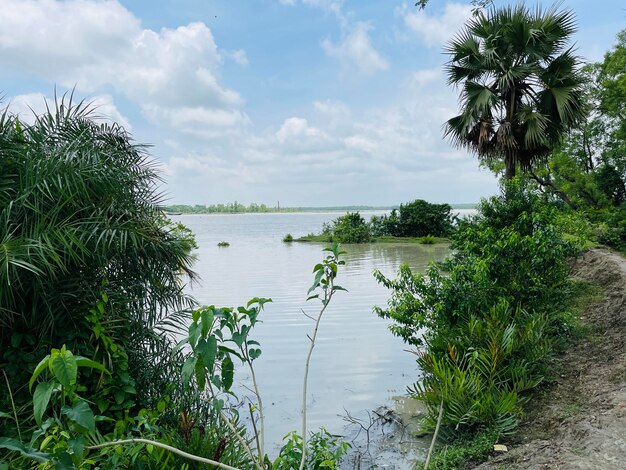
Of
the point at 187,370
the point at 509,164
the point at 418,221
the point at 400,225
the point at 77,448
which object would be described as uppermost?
the point at 509,164

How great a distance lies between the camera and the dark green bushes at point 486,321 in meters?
4.38

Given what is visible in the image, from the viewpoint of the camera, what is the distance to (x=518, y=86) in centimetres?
1305

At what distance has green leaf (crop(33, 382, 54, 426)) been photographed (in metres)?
1.70

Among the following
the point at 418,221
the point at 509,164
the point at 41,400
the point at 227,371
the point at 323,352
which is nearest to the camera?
the point at 41,400

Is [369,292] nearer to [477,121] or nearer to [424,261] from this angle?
[477,121]

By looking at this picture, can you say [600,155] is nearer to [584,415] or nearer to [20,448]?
[584,415]

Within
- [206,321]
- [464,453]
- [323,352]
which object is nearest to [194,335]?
[206,321]

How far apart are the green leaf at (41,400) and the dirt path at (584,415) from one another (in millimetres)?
2960

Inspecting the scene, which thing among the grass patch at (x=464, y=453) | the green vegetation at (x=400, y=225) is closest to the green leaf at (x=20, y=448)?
the grass patch at (x=464, y=453)

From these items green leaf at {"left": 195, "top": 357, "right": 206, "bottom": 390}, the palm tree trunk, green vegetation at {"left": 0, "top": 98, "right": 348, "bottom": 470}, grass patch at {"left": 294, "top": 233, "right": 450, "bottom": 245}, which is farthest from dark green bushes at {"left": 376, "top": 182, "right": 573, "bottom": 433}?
grass patch at {"left": 294, "top": 233, "right": 450, "bottom": 245}

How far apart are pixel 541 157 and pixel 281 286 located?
7.80 meters

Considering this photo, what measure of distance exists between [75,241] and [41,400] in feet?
6.85

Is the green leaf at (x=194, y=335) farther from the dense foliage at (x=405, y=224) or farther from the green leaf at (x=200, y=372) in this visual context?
the dense foliage at (x=405, y=224)

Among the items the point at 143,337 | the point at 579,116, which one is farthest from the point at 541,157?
the point at 143,337
